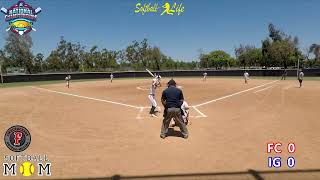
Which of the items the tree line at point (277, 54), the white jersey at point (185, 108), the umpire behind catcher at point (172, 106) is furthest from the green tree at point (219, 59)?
the umpire behind catcher at point (172, 106)

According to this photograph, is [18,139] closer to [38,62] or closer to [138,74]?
[138,74]

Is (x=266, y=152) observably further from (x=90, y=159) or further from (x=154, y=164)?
(x=90, y=159)

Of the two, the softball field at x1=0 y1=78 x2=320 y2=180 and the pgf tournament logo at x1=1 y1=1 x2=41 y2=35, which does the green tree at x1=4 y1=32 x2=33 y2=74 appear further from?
the softball field at x1=0 y1=78 x2=320 y2=180

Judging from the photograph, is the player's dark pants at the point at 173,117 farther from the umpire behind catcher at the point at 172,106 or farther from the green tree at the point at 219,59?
the green tree at the point at 219,59

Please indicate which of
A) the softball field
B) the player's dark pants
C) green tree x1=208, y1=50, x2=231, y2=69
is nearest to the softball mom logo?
the softball field

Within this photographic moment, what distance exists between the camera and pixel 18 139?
10680 mm

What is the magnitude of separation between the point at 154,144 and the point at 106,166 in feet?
7.66

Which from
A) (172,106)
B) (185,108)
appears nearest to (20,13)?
(185,108)

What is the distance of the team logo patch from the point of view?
9.54 metres

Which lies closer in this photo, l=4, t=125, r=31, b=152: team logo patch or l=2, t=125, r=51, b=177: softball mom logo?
l=2, t=125, r=51, b=177: softball mom logo

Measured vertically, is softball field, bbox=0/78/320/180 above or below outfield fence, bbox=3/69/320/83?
below

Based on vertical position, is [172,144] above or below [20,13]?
below

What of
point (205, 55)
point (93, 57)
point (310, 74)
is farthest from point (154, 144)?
point (205, 55)

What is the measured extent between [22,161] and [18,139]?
2656 mm
